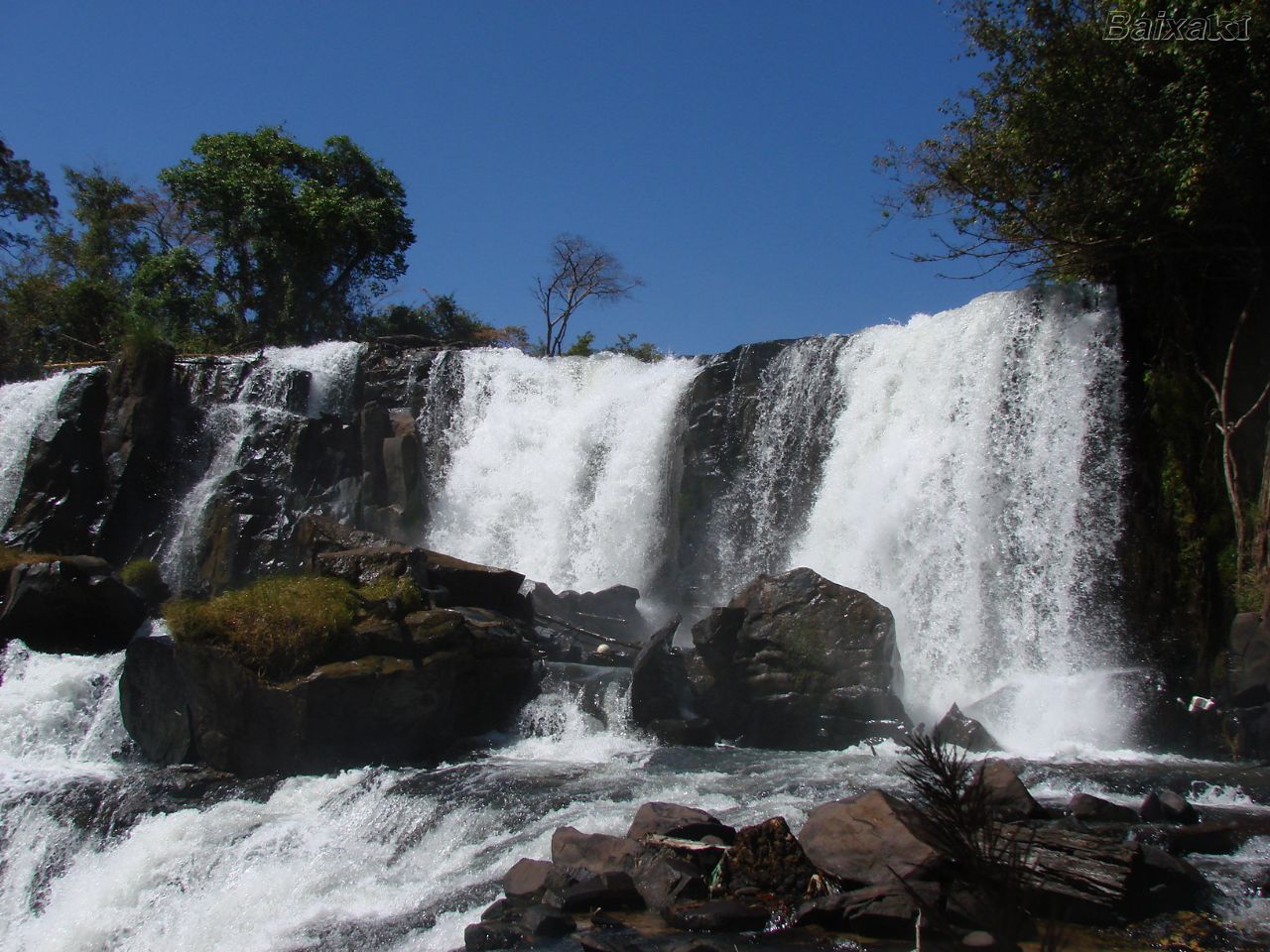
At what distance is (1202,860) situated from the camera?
7.24 metres

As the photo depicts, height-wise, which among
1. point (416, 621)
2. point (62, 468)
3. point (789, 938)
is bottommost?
point (789, 938)

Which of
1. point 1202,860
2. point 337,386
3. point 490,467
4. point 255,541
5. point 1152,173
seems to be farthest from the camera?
point 337,386

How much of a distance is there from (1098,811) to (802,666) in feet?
16.0

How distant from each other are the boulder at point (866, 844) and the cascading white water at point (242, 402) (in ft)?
51.3

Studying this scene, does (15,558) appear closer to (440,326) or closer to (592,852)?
(592,852)

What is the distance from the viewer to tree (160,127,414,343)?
31.8m

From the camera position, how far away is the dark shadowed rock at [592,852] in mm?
7238

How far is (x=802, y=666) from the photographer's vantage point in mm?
12406

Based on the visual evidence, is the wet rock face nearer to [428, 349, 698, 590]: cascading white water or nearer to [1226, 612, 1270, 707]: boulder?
[428, 349, 698, 590]: cascading white water

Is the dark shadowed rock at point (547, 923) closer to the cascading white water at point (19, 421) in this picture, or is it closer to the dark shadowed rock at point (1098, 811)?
the dark shadowed rock at point (1098, 811)

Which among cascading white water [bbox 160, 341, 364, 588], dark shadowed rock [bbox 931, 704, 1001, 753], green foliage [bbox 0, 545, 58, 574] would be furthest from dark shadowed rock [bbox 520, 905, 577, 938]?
cascading white water [bbox 160, 341, 364, 588]

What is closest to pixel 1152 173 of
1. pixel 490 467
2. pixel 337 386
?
pixel 490 467

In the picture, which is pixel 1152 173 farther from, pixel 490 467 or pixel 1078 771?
pixel 490 467

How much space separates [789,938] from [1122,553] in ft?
30.3
